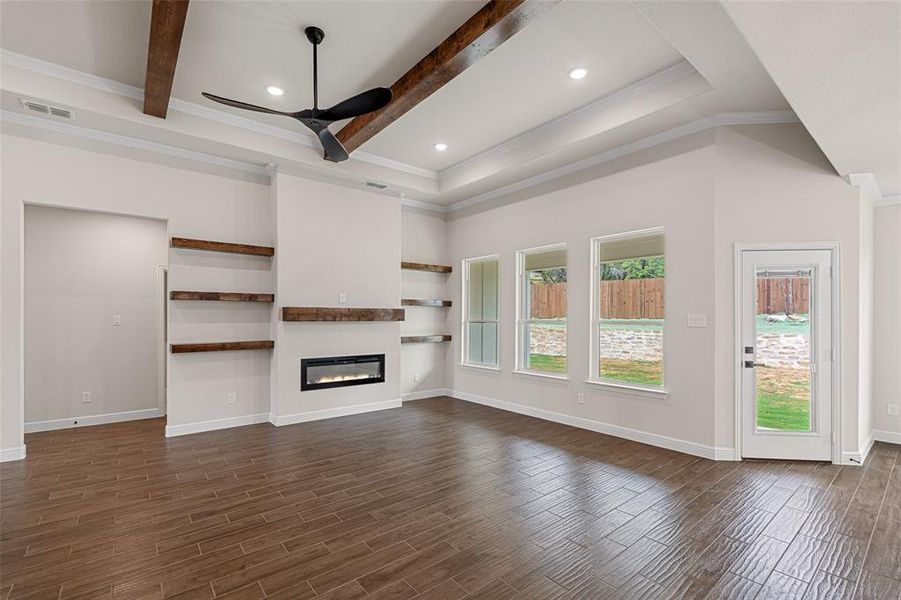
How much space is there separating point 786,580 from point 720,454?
193cm

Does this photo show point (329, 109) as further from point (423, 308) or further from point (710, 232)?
point (423, 308)

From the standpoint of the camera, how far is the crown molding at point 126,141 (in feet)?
13.4

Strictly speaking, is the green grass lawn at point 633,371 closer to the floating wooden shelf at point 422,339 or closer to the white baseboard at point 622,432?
the white baseboard at point 622,432

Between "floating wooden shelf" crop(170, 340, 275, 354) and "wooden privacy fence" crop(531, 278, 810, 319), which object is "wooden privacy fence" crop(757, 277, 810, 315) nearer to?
"wooden privacy fence" crop(531, 278, 810, 319)

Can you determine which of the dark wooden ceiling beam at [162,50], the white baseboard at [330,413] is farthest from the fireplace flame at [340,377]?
the dark wooden ceiling beam at [162,50]

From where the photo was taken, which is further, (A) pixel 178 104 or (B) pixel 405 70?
(A) pixel 178 104

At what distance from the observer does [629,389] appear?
4676mm

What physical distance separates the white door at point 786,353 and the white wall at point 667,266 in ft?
1.19

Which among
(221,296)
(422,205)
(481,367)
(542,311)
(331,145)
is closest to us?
(331,145)

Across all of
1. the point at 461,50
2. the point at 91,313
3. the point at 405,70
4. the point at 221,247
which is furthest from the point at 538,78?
the point at 91,313

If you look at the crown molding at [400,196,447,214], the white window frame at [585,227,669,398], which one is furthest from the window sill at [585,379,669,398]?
the crown molding at [400,196,447,214]

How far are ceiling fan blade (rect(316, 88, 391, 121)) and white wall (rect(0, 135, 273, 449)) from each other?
8.82ft

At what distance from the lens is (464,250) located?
23.2 feet

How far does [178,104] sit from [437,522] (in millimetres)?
4702
